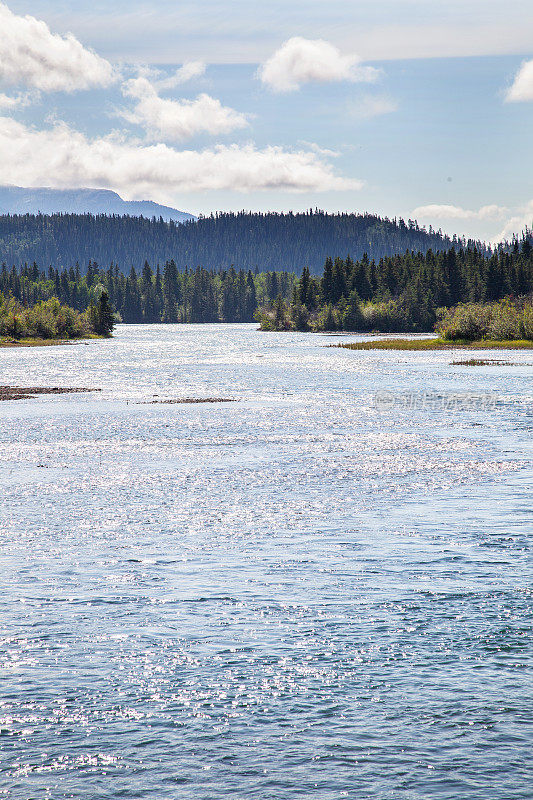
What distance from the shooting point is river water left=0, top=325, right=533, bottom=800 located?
33.2 feet

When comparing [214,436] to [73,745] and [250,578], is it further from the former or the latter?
[73,745]

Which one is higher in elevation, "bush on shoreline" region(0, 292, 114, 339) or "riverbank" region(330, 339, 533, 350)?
"bush on shoreline" region(0, 292, 114, 339)

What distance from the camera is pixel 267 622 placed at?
14.7 metres

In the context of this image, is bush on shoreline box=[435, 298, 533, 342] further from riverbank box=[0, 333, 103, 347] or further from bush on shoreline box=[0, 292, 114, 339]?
bush on shoreline box=[0, 292, 114, 339]

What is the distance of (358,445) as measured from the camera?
3650cm

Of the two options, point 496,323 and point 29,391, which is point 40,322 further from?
point 29,391

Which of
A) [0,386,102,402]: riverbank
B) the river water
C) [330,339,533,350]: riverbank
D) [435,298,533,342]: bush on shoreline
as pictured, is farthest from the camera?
[435,298,533,342]: bush on shoreline

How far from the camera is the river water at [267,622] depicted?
1012 cm

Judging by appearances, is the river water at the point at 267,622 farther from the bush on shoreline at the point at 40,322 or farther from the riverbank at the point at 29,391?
the bush on shoreline at the point at 40,322

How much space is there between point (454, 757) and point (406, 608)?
206 inches

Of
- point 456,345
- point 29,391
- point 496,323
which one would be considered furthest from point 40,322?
point 29,391

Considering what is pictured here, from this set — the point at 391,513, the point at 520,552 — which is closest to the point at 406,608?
the point at 520,552

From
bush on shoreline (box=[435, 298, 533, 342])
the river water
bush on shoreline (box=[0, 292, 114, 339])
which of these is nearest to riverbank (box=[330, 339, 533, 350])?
bush on shoreline (box=[435, 298, 533, 342])

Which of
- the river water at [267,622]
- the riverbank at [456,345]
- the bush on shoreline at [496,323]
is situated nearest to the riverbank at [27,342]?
→ the riverbank at [456,345]
